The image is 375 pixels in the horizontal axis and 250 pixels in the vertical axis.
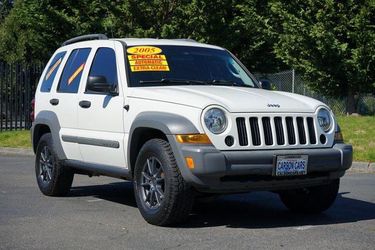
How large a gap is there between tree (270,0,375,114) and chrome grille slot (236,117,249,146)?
12.1 meters

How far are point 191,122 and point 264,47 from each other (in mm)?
17276

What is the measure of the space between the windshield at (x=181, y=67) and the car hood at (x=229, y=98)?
0.25m

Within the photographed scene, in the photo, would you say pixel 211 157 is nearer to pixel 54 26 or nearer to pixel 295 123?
pixel 295 123

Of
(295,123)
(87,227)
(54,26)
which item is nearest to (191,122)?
(295,123)

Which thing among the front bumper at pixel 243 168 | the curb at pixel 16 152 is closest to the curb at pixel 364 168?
the front bumper at pixel 243 168

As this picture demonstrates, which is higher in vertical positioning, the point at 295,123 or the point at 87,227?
the point at 295,123

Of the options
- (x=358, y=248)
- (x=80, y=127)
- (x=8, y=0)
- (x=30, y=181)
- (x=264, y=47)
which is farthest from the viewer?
(x=8, y=0)

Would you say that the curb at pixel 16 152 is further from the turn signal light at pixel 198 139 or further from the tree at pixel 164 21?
the turn signal light at pixel 198 139

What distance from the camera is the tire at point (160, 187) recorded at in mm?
6207

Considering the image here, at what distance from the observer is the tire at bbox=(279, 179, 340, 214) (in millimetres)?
7160

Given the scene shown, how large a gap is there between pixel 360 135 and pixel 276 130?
8.37 m

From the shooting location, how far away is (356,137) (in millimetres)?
14109

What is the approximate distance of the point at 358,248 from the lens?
572 cm

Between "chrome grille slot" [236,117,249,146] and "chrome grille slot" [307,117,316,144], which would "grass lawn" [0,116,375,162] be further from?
"chrome grille slot" [236,117,249,146]
